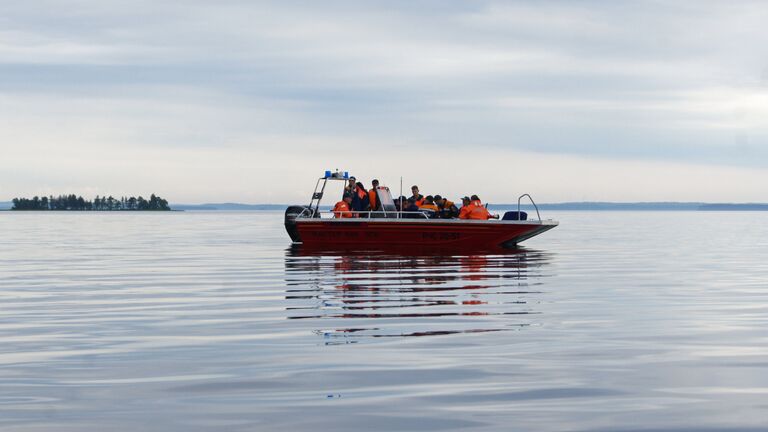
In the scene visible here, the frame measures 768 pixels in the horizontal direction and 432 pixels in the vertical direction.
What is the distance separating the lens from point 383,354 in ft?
33.1

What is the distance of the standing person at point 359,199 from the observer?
33.9m

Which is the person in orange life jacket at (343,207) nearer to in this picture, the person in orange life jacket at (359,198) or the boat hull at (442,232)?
the person in orange life jacket at (359,198)

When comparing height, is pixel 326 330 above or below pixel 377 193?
below

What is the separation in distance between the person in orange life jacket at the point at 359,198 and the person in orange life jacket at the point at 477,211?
3.55 m

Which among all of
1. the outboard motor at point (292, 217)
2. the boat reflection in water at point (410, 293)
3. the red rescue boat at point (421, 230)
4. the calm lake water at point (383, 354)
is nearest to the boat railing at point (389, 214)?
the red rescue boat at point (421, 230)

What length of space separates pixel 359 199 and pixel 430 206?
7.89ft

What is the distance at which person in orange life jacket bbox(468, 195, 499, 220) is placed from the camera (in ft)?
110

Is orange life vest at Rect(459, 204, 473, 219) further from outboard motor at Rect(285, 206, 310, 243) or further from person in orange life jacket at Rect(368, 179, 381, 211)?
outboard motor at Rect(285, 206, 310, 243)

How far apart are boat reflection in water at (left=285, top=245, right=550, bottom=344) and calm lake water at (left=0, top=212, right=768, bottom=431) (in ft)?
0.20

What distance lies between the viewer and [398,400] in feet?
25.5

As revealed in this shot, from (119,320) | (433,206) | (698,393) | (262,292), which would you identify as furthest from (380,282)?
(433,206)

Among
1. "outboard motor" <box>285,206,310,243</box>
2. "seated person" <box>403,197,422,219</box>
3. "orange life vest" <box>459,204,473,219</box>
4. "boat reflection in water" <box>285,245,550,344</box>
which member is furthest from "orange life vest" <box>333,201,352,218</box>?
"boat reflection in water" <box>285,245,550,344</box>

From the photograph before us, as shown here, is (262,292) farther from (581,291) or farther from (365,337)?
(365,337)

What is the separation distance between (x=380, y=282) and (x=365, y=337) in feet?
28.5
